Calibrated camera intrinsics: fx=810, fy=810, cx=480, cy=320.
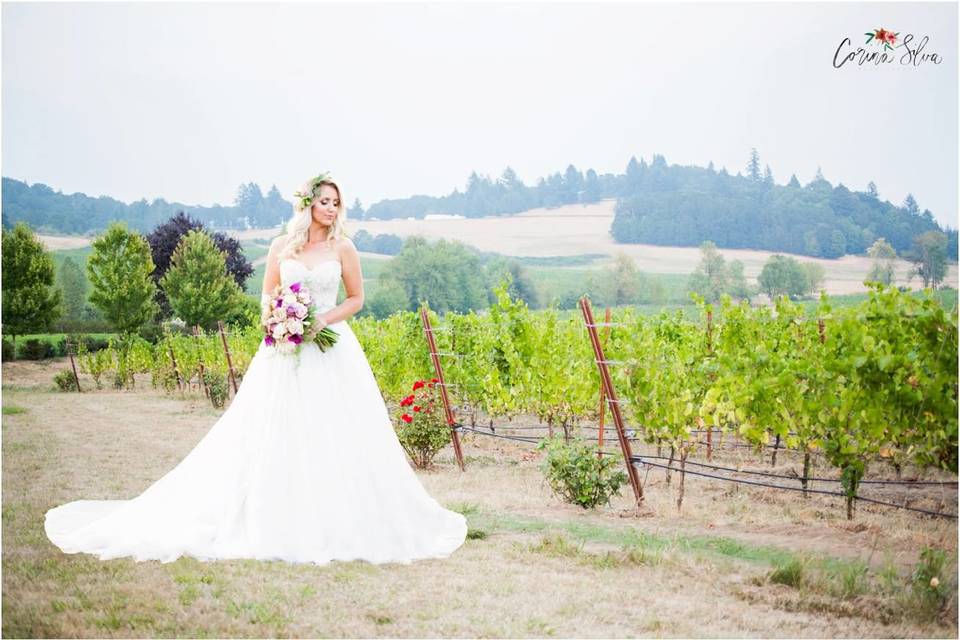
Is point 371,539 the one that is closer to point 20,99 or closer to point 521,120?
point 20,99

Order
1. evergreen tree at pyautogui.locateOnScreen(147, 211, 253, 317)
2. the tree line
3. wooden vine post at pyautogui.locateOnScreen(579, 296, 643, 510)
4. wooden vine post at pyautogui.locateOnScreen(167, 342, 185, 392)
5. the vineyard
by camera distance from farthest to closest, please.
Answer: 1. the tree line
2. evergreen tree at pyautogui.locateOnScreen(147, 211, 253, 317)
3. wooden vine post at pyautogui.locateOnScreen(167, 342, 185, 392)
4. wooden vine post at pyautogui.locateOnScreen(579, 296, 643, 510)
5. the vineyard

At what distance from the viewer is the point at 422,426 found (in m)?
6.61

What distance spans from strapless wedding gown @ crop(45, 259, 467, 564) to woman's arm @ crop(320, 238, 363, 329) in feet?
0.26

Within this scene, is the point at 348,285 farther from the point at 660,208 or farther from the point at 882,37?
the point at 660,208

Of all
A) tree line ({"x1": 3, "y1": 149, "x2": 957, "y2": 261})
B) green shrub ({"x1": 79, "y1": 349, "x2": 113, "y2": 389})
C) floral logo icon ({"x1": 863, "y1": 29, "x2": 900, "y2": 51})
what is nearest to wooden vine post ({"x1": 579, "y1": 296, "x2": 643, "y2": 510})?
floral logo icon ({"x1": 863, "y1": 29, "x2": 900, "y2": 51})

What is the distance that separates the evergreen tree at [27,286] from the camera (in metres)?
15.3

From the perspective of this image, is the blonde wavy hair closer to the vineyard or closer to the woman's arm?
the woman's arm

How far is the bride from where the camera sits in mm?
3621

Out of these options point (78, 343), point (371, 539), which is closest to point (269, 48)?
point (78, 343)

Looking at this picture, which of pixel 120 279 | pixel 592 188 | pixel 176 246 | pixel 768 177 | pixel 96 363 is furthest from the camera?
pixel 592 188

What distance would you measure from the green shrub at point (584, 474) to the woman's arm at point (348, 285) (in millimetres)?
1629

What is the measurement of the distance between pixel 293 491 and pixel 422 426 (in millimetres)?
2899

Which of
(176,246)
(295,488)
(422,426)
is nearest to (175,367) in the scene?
(422,426)

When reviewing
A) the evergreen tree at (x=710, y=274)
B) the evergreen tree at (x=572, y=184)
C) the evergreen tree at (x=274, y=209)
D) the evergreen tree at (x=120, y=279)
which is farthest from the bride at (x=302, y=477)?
the evergreen tree at (x=572, y=184)
